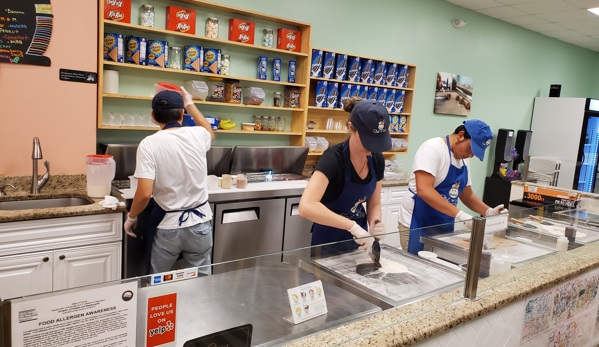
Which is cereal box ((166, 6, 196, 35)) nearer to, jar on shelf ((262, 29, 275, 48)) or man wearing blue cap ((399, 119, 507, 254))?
jar on shelf ((262, 29, 275, 48))

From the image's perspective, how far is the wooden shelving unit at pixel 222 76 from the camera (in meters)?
3.50

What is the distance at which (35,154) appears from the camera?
9.98 feet

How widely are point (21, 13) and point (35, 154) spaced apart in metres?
0.93

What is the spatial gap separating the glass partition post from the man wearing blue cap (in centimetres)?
94

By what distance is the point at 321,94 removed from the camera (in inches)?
187

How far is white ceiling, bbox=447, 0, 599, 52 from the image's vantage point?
5.71m

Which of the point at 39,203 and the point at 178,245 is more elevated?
the point at 39,203

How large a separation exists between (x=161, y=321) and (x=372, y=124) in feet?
4.25

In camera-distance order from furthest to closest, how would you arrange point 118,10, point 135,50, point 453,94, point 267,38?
point 453,94 → point 267,38 → point 135,50 → point 118,10

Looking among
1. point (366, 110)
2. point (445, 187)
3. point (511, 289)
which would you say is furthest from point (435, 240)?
point (445, 187)

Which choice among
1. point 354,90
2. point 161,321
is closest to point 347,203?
point 161,321

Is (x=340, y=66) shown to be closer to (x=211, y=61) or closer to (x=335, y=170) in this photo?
(x=211, y=61)

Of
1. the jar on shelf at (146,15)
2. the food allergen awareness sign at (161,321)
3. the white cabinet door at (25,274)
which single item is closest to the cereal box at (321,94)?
the jar on shelf at (146,15)

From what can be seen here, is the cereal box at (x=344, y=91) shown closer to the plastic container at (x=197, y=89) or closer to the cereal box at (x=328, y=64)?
the cereal box at (x=328, y=64)
